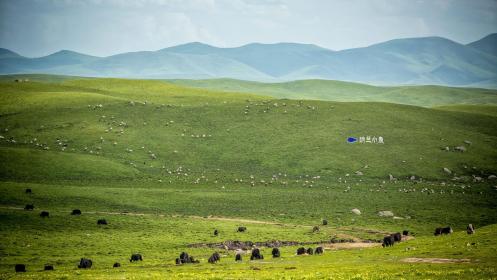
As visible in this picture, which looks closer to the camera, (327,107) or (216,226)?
(216,226)

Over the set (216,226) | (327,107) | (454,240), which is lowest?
(216,226)

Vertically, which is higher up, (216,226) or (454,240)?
(454,240)

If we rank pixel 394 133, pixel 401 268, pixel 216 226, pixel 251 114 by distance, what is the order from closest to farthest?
1. pixel 401 268
2. pixel 216 226
3. pixel 394 133
4. pixel 251 114

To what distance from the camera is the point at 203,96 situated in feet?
501

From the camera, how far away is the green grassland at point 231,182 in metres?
45.9

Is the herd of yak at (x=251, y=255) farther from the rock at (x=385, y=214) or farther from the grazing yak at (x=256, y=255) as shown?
the rock at (x=385, y=214)

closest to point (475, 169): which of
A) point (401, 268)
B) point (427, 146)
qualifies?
point (427, 146)

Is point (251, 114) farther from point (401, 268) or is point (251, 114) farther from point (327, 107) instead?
point (401, 268)

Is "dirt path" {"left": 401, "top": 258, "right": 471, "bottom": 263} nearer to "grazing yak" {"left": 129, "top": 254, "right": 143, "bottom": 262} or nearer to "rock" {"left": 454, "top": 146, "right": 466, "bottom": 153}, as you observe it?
"grazing yak" {"left": 129, "top": 254, "right": 143, "bottom": 262}

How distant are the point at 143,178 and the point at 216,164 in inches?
621

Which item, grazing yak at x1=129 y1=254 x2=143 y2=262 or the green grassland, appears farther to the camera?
grazing yak at x1=129 y1=254 x2=143 y2=262

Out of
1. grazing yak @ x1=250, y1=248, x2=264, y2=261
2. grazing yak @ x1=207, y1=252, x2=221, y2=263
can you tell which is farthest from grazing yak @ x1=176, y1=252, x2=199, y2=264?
grazing yak @ x1=250, y1=248, x2=264, y2=261

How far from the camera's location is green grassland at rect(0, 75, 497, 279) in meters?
45.9

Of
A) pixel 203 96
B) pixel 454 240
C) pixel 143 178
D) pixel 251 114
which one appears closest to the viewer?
pixel 454 240
